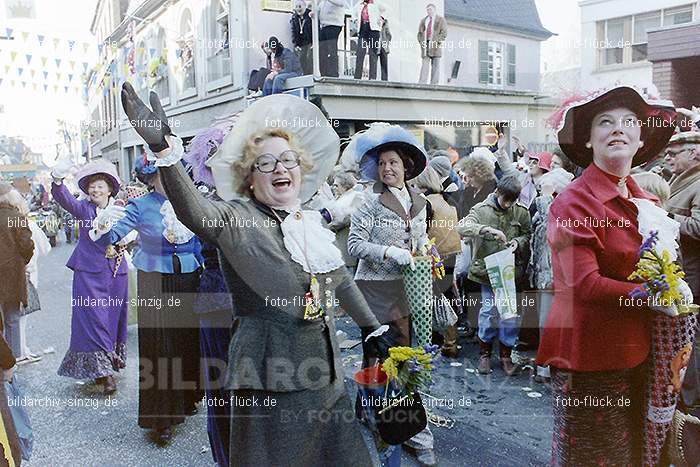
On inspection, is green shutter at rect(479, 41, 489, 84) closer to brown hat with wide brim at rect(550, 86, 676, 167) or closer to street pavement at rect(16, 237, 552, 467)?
street pavement at rect(16, 237, 552, 467)

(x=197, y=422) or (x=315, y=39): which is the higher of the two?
(x=315, y=39)

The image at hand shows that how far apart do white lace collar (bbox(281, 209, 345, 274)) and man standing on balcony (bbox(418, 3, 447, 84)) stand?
7.80m

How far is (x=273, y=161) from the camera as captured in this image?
226 cm

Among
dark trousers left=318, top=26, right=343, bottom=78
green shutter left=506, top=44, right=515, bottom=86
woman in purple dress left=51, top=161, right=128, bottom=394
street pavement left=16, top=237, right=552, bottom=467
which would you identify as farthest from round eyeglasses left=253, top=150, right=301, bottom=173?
green shutter left=506, top=44, right=515, bottom=86

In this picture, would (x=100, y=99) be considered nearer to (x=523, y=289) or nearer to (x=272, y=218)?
(x=523, y=289)

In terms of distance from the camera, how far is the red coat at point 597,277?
2340mm

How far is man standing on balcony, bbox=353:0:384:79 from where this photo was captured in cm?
924

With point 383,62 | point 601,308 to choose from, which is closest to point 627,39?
point 383,62

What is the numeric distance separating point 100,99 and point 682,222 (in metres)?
9.05

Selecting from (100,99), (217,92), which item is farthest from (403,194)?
(100,99)

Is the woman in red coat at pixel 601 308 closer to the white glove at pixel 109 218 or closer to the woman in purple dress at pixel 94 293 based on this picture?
the white glove at pixel 109 218

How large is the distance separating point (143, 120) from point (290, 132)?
0.70 metres

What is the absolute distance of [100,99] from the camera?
970 cm

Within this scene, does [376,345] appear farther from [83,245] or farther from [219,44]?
[219,44]
